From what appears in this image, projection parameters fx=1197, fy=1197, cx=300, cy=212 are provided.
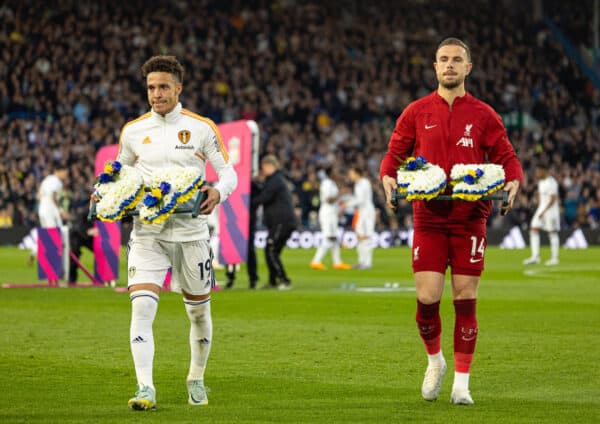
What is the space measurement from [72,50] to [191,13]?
654cm

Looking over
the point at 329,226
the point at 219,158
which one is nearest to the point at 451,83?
the point at 219,158

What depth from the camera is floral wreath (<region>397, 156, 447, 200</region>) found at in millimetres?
8523

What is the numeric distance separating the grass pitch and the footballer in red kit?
497 mm

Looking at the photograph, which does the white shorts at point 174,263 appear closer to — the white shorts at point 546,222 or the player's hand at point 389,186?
the player's hand at point 389,186

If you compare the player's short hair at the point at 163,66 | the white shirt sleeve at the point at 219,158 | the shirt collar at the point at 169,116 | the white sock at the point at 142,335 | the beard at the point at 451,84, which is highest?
the player's short hair at the point at 163,66

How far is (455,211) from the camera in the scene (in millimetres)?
8789

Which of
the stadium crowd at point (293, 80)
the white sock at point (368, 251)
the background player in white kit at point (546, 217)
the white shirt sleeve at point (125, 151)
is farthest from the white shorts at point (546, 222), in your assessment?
the white shirt sleeve at point (125, 151)

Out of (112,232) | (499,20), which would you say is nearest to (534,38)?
(499,20)

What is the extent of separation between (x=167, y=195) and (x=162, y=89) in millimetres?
791

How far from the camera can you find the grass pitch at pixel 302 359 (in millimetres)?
8383

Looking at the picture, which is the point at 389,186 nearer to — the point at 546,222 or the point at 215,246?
the point at 215,246

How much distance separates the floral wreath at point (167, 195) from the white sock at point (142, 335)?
1.78 ft

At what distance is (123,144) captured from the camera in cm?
880

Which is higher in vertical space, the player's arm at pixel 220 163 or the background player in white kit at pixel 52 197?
the player's arm at pixel 220 163
